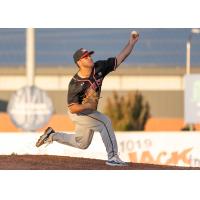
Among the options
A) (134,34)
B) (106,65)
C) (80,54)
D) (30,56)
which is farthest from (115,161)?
(30,56)

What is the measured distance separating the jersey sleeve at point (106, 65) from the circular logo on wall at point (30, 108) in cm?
652

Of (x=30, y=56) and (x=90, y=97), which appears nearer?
(x=90, y=97)

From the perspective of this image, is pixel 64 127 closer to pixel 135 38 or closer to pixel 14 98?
pixel 14 98

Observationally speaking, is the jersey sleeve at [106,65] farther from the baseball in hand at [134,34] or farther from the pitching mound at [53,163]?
the pitching mound at [53,163]

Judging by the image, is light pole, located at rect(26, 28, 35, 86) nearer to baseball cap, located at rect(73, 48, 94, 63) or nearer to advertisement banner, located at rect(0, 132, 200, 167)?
advertisement banner, located at rect(0, 132, 200, 167)

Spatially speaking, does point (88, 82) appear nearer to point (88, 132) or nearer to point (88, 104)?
point (88, 104)

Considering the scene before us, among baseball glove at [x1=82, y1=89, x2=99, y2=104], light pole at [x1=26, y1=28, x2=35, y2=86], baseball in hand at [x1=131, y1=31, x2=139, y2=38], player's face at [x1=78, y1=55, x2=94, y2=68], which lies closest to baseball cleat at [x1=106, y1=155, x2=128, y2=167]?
baseball glove at [x1=82, y1=89, x2=99, y2=104]

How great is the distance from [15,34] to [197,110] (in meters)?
11.6

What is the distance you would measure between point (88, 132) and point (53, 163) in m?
0.89

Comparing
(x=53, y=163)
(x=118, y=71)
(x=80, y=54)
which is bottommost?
(x=53, y=163)

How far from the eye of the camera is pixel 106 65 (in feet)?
49.2

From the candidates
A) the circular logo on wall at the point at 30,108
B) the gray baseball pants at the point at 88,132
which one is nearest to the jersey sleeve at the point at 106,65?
the gray baseball pants at the point at 88,132

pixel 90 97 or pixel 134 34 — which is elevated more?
pixel 134 34

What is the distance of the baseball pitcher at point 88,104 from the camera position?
1480 cm
